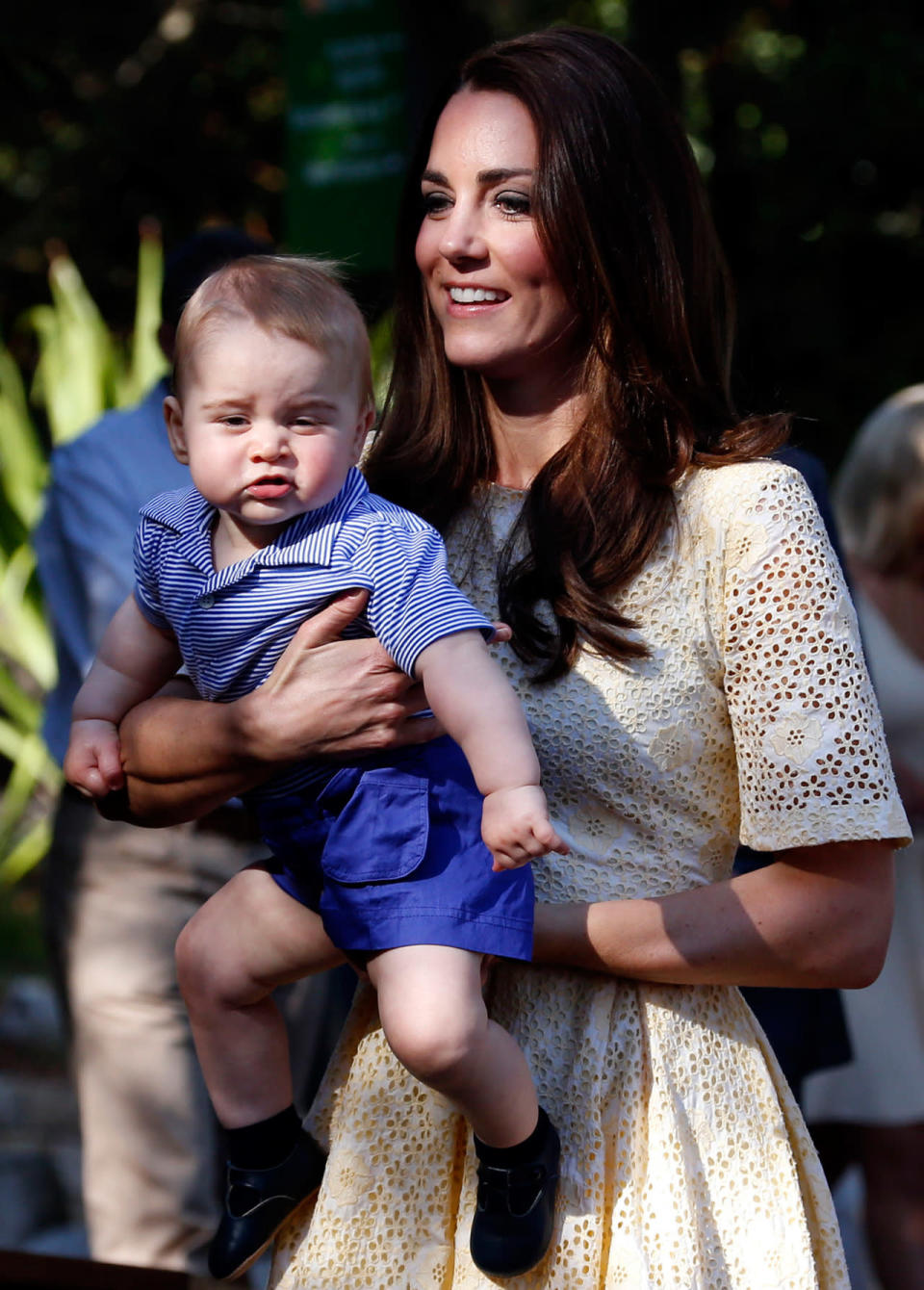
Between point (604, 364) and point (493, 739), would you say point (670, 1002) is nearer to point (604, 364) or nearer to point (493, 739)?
point (493, 739)

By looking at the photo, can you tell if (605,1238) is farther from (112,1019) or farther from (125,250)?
(125,250)

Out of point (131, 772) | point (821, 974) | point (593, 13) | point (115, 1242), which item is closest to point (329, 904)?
point (131, 772)

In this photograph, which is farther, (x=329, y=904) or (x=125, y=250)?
(x=125, y=250)

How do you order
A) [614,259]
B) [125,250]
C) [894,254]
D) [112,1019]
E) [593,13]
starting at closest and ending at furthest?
[614,259] < [112,1019] < [894,254] < [593,13] < [125,250]

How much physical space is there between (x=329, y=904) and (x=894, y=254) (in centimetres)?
616

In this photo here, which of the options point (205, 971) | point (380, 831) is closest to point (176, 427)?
point (380, 831)

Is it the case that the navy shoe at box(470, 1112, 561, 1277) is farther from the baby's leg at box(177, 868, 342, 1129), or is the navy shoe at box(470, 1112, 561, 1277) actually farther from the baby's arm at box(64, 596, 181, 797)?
the baby's arm at box(64, 596, 181, 797)

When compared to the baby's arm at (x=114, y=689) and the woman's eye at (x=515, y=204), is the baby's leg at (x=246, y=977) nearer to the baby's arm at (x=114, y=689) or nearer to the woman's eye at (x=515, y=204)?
the baby's arm at (x=114, y=689)

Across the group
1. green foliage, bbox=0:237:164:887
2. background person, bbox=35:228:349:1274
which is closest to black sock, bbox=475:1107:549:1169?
background person, bbox=35:228:349:1274

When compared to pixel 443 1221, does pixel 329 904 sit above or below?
above

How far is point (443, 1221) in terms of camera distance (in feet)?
6.16

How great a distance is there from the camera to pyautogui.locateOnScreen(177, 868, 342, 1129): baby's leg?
1.88m

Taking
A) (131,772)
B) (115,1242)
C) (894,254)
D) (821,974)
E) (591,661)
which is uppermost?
(591,661)

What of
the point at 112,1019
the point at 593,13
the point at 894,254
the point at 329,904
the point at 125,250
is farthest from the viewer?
the point at 125,250
